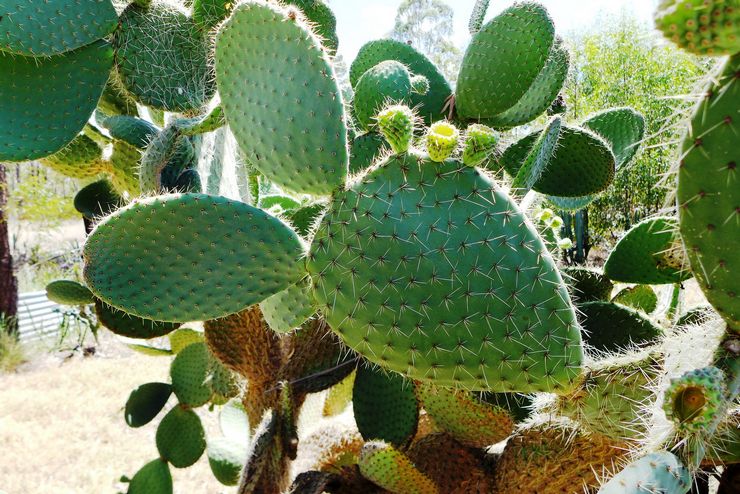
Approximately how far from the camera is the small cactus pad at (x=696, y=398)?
0.55 meters

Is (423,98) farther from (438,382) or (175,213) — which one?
(438,382)

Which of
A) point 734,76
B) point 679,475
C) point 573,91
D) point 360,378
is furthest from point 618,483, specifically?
point 573,91

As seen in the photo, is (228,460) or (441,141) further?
(228,460)

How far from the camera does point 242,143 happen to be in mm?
1019

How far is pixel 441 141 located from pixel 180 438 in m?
1.84

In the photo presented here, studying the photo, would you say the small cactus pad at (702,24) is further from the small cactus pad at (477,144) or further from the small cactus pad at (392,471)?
the small cactus pad at (392,471)

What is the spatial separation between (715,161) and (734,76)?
74 mm

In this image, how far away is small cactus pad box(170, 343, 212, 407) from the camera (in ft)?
6.97

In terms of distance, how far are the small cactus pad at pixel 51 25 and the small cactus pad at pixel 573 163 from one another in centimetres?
101

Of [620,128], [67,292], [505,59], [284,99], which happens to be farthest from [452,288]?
[67,292]

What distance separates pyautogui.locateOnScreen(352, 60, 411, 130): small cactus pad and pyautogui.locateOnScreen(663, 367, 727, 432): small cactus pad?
0.80m

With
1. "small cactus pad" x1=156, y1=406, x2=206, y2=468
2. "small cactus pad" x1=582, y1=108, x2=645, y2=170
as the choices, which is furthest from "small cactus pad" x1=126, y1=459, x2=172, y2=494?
"small cactus pad" x1=582, y1=108, x2=645, y2=170

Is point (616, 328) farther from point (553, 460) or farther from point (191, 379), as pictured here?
point (191, 379)

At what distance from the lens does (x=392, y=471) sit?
47.0 inches
